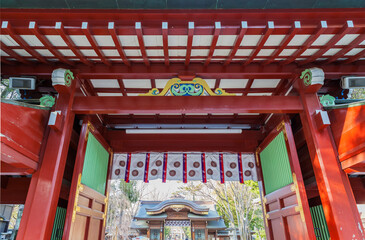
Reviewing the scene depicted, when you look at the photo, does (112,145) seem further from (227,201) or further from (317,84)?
(227,201)

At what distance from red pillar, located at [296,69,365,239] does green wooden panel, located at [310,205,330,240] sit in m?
1.84

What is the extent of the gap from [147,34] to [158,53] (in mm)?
529

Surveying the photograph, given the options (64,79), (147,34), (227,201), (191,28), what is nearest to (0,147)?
(64,79)

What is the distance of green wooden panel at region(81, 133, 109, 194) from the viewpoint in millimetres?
4301

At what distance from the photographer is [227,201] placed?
15109 mm

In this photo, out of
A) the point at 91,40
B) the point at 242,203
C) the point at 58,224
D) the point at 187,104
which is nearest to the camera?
the point at 91,40

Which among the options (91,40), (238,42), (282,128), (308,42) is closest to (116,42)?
(91,40)

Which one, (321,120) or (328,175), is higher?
(321,120)

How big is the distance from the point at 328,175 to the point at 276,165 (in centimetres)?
150

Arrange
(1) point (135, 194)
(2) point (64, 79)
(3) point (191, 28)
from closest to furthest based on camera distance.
Result: 1. (3) point (191, 28)
2. (2) point (64, 79)
3. (1) point (135, 194)

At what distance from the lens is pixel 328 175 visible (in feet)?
10.6

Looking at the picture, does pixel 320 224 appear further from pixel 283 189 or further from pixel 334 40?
pixel 334 40

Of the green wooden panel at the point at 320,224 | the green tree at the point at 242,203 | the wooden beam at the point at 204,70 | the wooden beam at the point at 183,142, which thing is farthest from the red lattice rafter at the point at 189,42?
the green tree at the point at 242,203

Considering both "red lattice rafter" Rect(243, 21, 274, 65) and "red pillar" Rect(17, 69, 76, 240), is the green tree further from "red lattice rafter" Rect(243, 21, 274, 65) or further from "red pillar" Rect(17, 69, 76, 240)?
"red pillar" Rect(17, 69, 76, 240)
